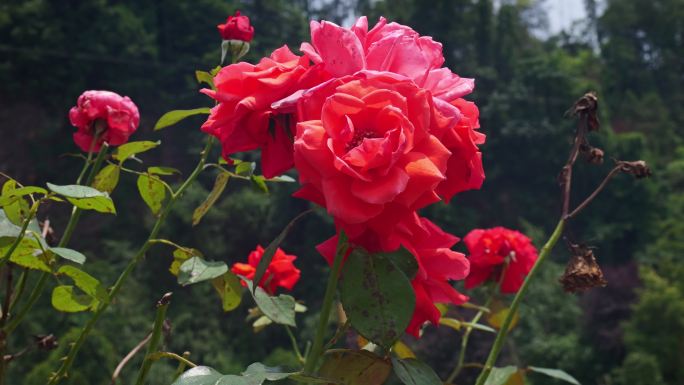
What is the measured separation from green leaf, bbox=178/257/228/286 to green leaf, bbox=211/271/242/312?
0.02 meters

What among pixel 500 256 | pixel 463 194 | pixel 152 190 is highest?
pixel 152 190

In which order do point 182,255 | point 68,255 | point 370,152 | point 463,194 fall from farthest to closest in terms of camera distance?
point 463,194
point 182,255
point 68,255
point 370,152

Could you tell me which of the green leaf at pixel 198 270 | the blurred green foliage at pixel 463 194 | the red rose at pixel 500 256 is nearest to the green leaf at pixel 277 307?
the green leaf at pixel 198 270

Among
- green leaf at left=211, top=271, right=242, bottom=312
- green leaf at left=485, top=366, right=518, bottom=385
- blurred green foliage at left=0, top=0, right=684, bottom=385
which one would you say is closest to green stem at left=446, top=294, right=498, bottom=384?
green leaf at left=485, top=366, right=518, bottom=385

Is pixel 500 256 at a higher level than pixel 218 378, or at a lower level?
lower

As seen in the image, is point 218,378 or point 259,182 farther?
point 259,182

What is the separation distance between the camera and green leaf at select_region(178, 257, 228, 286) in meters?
0.36

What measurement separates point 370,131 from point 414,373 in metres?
0.08

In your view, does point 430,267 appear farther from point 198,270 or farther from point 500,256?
point 500,256

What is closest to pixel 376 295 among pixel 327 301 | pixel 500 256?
pixel 327 301

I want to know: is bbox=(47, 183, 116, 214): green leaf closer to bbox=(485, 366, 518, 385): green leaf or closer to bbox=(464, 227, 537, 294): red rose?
bbox=(485, 366, 518, 385): green leaf

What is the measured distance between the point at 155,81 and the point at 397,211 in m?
12.1

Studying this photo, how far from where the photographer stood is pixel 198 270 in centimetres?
37

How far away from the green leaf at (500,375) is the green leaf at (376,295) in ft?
0.49
